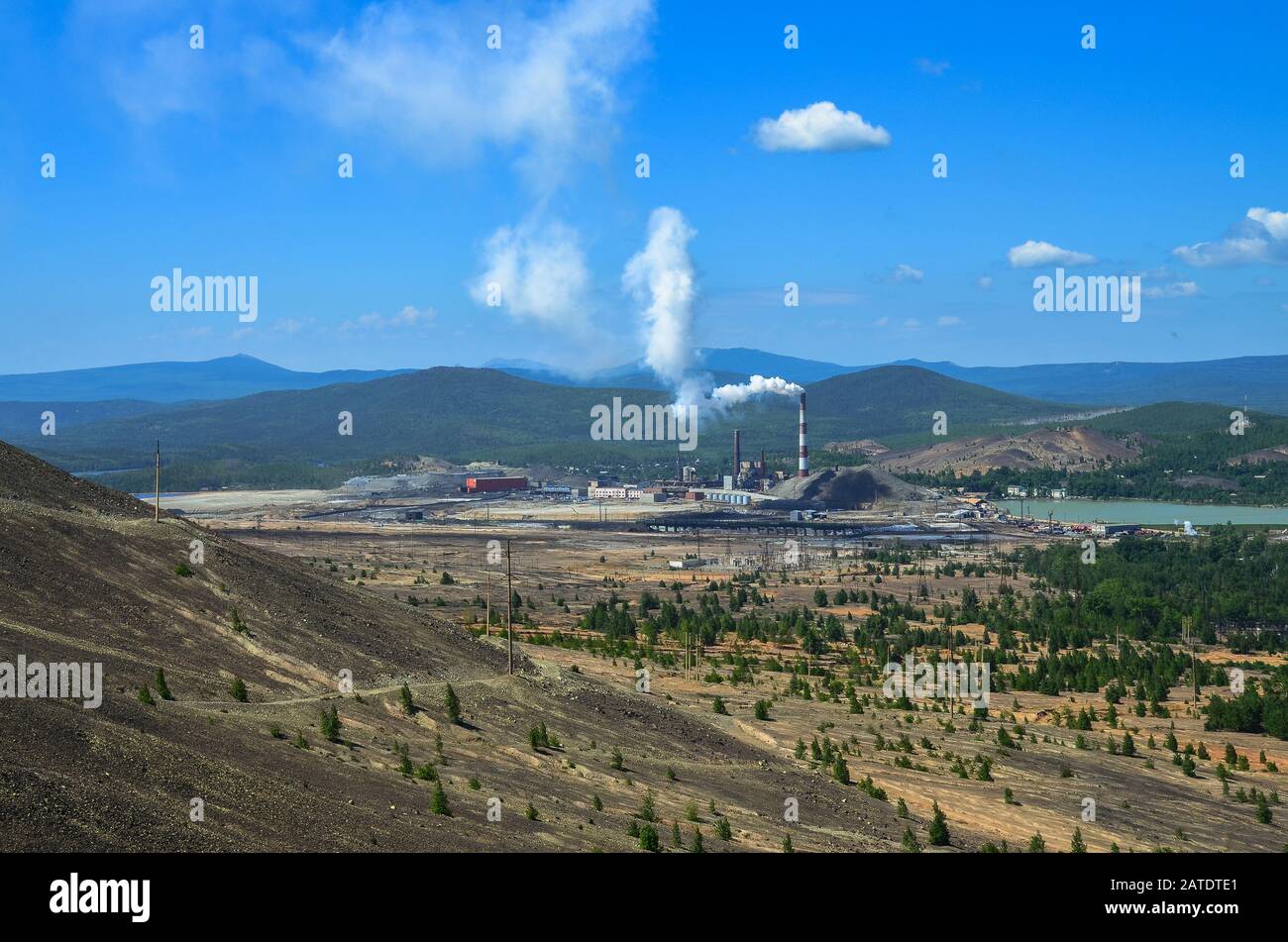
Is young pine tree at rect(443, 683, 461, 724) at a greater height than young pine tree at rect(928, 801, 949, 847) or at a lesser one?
greater

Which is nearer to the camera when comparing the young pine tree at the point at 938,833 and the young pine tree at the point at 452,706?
the young pine tree at the point at 938,833

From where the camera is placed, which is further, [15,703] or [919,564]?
[919,564]

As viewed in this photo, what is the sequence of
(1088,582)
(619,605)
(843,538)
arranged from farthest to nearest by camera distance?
(843,538)
(1088,582)
(619,605)

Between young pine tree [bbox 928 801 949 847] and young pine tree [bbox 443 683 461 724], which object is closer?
young pine tree [bbox 928 801 949 847]

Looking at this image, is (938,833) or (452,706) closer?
(938,833)

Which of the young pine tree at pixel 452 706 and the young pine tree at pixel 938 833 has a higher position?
the young pine tree at pixel 452 706

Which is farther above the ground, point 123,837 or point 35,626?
point 35,626

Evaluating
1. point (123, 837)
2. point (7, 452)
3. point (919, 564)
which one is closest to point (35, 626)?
point (123, 837)

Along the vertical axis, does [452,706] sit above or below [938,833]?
above
